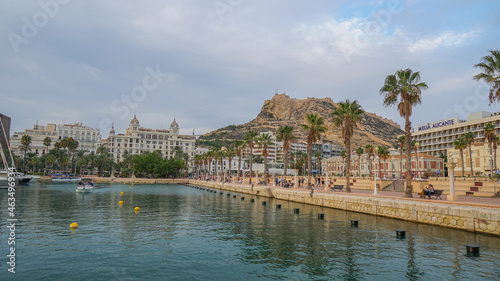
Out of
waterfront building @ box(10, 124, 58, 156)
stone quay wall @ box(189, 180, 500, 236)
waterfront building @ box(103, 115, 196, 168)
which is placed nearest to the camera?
stone quay wall @ box(189, 180, 500, 236)

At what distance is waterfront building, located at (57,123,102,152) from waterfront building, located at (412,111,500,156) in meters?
157

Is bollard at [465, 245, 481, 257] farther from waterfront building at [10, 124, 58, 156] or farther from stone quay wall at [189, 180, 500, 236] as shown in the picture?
waterfront building at [10, 124, 58, 156]

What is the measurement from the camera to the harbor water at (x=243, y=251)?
11047 millimetres

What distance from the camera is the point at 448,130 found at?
322 feet

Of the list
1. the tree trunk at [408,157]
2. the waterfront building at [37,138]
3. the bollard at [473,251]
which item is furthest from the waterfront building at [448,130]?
the waterfront building at [37,138]

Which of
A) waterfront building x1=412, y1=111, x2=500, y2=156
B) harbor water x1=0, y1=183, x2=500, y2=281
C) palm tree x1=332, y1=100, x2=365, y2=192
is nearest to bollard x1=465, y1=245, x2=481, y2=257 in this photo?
harbor water x1=0, y1=183, x2=500, y2=281

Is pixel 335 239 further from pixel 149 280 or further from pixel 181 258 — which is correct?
pixel 149 280

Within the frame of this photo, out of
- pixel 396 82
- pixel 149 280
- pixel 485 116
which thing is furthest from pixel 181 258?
pixel 485 116

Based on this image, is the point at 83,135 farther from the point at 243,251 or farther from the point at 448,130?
the point at 243,251

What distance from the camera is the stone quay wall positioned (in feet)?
55.3

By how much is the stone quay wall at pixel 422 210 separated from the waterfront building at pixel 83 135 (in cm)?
15853

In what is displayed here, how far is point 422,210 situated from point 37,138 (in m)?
183

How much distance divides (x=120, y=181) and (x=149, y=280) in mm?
107794

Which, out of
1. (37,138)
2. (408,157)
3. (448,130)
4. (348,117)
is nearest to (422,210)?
(408,157)
